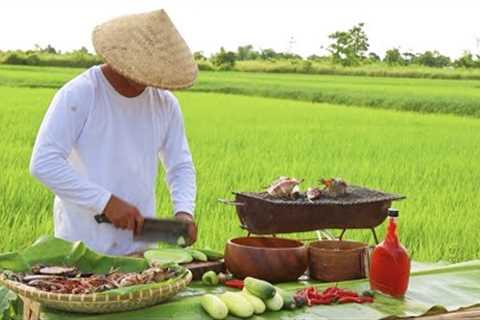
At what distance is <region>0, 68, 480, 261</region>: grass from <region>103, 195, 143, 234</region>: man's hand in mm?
1820

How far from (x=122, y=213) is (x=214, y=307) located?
61 cm

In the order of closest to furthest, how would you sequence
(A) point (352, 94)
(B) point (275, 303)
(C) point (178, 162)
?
1. (B) point (275, 303)
2. (C) point (178, 162)
3. (A) point (352, 94)

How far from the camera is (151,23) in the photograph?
3.18 metres

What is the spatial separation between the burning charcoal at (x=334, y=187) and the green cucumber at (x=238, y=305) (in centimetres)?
81

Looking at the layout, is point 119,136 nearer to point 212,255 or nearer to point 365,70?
point 212,255

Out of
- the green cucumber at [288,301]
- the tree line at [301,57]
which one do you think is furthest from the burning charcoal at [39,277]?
the tree line at [301,57]

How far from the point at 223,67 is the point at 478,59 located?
13051mm

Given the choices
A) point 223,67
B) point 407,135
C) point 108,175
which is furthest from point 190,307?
point 223,67

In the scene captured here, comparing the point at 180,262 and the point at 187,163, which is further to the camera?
the point at 187,163

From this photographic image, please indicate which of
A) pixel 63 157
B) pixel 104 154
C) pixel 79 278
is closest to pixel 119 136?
pixel 104 154

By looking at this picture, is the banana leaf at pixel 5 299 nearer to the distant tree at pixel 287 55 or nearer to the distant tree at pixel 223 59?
the distant tree at pixel 223 59

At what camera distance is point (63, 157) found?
119 inches

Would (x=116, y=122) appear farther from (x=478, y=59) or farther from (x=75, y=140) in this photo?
(x=478, y=59)

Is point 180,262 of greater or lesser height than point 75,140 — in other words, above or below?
below
